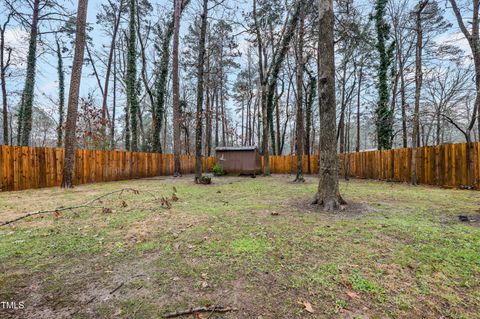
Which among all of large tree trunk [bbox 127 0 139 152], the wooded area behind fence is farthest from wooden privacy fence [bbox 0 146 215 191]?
large tree trunk [bbox 127 0 139 152]

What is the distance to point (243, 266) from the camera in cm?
204

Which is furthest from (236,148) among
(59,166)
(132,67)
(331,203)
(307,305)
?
(307,305)

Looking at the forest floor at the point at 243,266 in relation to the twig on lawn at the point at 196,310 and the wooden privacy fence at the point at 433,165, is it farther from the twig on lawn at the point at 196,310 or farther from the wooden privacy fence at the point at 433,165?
the wooden privacy fence at the point at 433,165

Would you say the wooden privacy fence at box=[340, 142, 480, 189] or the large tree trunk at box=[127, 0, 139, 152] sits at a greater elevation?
the large tree trunk at box=[127, 0, 139, 152]

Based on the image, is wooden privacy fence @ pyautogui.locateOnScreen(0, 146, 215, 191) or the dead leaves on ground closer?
the dead leaves on ground

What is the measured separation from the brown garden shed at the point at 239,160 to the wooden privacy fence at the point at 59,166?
12.3 ft

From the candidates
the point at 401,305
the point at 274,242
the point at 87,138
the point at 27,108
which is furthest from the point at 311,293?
the point at 87,138

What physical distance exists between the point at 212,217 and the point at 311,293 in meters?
2.20

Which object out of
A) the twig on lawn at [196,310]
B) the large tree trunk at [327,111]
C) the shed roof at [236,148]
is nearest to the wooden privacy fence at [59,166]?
the shed roof at [236,148]

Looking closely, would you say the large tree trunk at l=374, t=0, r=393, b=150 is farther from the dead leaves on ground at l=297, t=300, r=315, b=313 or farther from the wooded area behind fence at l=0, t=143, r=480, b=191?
the dead leaves on ground at l=297, t=300, r=315, b=313

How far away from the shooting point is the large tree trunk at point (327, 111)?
431 cm

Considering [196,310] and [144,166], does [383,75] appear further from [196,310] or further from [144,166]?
[196,310]

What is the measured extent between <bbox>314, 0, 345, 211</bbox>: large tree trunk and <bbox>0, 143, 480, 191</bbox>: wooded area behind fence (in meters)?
5.82

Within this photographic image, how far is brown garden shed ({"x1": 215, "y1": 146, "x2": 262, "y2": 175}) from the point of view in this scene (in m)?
13.5
